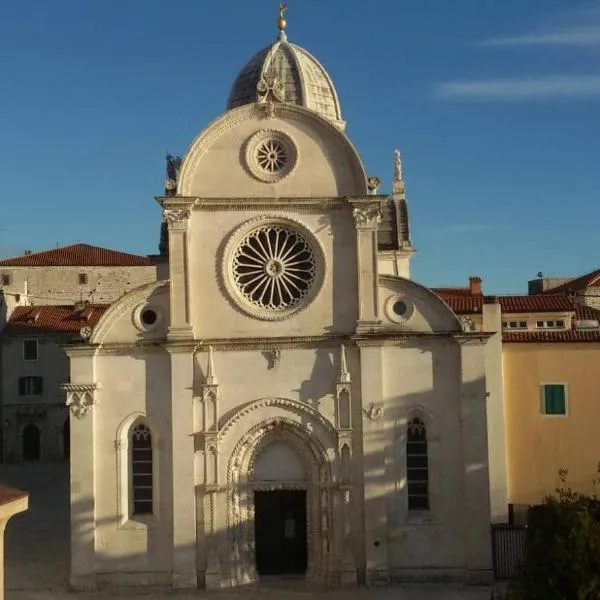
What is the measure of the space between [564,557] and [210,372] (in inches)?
464

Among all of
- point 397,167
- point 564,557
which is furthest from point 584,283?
point 564,557

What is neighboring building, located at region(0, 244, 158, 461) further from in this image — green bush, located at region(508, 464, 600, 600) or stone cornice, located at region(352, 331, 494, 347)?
green bush, located at region(508, 464, 600, 600)

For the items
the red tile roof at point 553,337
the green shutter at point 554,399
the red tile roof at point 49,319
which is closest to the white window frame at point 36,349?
the red tile roof at point 49,319

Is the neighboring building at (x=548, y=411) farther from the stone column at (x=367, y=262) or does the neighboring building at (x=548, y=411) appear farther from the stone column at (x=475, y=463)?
the stone column at (x=367, y=262)

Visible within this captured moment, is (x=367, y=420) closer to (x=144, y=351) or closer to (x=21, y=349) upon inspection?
(x=144, y=351)

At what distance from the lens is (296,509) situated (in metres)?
24.2

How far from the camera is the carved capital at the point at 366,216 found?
23688 millimetres

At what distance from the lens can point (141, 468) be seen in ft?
77.8

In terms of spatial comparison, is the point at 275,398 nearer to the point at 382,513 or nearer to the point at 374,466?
the point at 374,466

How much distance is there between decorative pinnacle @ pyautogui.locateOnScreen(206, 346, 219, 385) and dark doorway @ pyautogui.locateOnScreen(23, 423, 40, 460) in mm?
34180

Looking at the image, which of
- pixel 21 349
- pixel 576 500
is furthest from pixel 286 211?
pixel 21 349

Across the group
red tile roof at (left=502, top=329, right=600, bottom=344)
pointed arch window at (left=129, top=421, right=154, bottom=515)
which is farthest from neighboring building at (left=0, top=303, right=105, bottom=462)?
red tile roof at (left=502, top=329, right=600, bottom=344)

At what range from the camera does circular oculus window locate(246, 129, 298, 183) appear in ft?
78.9

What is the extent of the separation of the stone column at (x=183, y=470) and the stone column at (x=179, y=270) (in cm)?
74
